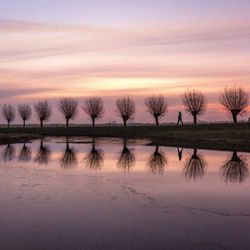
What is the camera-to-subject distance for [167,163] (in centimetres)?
2659

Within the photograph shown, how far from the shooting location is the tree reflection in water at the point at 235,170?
19.6 m

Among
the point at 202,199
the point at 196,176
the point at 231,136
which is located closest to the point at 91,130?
the point at 231,136

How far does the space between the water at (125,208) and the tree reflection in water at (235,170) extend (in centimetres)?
5

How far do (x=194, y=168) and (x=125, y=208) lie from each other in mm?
11345

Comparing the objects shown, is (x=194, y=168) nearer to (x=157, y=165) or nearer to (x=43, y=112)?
(x=157, y=165)

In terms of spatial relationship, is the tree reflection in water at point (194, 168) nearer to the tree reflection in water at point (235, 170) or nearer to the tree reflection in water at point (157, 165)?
the tree reflection in water at point (235, 170)

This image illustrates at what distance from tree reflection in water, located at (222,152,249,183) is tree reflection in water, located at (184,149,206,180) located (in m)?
1.19

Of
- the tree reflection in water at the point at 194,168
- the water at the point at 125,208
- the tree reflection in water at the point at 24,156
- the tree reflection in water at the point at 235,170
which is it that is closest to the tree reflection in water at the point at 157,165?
the water at the point at 125,208

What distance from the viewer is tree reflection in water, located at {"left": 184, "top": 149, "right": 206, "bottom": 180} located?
68.9ft

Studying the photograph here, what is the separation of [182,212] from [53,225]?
12.7ft

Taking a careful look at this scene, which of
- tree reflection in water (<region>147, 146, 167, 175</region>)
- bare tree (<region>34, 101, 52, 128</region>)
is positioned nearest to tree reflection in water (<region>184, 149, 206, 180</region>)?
tree reflection in water (<region>147, 146, 167, 175</region>)

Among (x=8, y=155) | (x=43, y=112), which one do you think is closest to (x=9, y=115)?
(x=43, y=112)

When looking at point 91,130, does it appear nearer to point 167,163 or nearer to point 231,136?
point 231,136

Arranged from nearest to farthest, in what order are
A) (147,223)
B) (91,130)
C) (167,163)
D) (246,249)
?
1. (246,249)
2. (147,223)
3. (167,163)
4. (91,130)
